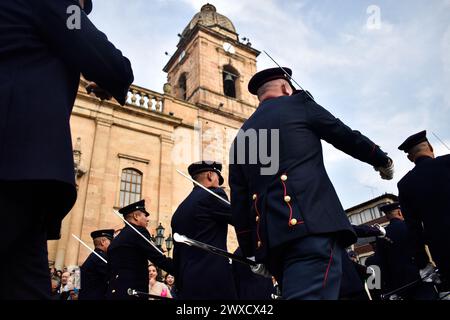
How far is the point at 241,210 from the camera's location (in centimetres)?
293

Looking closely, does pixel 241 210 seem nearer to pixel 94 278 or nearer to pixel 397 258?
pixel 397 258

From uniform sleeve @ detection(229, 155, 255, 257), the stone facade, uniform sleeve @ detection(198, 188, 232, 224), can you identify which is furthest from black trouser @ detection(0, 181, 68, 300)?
the stone facade

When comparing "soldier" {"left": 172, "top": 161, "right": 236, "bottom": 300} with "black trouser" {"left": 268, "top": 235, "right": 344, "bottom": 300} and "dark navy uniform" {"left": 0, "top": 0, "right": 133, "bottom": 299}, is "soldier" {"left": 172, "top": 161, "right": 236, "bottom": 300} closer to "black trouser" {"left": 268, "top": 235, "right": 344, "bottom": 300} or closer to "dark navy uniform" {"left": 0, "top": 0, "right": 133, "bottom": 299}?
"black trouser" {"left": 268, "top": 235, "right": 344, "bottom": 300}

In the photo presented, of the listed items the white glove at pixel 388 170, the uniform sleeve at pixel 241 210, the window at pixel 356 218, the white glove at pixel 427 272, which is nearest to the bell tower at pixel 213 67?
the white glove at pixel 427 272

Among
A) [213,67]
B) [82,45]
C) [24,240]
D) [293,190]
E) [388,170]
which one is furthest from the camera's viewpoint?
[213,67]

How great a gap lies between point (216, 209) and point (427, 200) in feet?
8.18

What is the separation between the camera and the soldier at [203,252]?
12.6 feet

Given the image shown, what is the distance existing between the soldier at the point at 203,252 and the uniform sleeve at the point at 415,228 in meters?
2.30

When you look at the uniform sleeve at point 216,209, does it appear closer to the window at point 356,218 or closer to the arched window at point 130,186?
the arched window at point 130,186

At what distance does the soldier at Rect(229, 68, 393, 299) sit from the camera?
218cm

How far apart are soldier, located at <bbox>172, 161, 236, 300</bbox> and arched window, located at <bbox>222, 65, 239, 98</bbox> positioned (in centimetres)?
2134

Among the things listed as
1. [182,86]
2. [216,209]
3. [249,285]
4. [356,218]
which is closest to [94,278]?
[249,285]

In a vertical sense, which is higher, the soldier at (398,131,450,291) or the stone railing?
the stone railing
